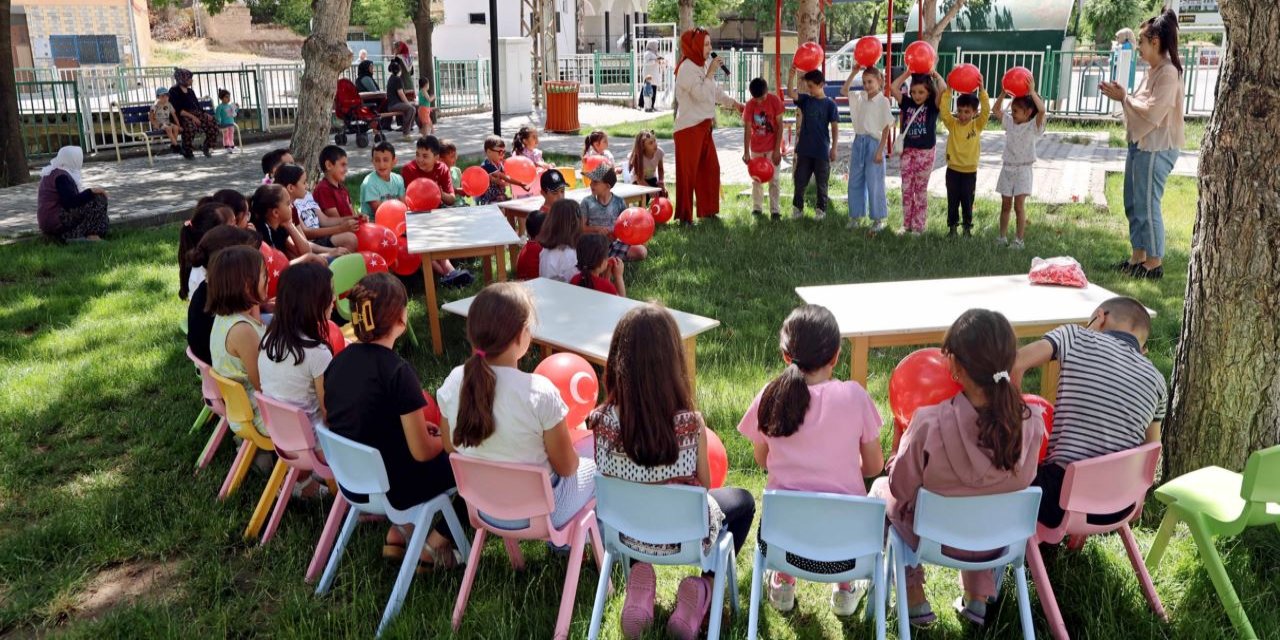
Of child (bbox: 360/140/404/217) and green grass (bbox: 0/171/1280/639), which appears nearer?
green grass (bbox: 0/171/1280/639)

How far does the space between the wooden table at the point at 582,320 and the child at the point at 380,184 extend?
2.73m

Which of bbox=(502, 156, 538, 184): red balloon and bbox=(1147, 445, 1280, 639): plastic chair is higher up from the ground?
bbox=(502, 156, 538, 184): red balloon

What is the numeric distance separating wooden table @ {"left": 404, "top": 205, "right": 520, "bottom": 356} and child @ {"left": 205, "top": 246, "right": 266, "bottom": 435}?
1799 mm

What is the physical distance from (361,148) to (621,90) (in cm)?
1136

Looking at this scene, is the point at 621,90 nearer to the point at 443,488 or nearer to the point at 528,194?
the point at 528,194

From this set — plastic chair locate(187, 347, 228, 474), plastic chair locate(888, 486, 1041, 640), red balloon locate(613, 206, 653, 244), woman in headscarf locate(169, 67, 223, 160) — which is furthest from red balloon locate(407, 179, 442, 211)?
woman in headscarf locate(169, 67, 223, 160)

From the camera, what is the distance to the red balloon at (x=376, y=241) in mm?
6488

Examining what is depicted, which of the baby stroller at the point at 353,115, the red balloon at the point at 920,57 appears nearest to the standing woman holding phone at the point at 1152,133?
the red balloon at the point at 920,57

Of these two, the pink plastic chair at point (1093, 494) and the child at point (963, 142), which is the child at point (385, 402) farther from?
the child at point (963, 142)

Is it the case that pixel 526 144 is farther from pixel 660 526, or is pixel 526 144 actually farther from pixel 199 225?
pixel 660 526

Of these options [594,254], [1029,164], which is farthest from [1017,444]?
[1029,164]

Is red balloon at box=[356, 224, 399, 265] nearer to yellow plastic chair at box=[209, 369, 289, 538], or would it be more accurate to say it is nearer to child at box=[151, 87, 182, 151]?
yellow plastic chair at box=[209, 369, 289, 538]

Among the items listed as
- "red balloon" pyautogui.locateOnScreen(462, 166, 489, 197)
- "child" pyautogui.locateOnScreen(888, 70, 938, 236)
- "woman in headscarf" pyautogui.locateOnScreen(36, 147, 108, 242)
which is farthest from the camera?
"woman in headscarf" pyautogui.locateOnScreen(36, 147, 108, 242)

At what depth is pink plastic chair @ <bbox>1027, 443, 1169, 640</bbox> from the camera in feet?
9.61
